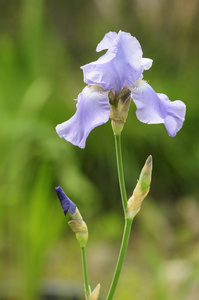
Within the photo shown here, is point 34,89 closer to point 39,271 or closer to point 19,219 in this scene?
point 19,219

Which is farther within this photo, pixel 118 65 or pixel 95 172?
pixel 95 172

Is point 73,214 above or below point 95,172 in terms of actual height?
below

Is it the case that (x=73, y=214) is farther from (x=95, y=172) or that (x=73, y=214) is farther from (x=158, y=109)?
(x=95, y=172)

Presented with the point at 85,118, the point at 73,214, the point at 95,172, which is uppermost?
the point at 95,172

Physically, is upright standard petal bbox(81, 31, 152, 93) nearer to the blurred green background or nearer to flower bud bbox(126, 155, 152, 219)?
flower bud bbox(126, 155, 152, 219)

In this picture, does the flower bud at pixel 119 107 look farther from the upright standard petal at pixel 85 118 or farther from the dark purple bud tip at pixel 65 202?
the dark purple bud tip at pixel 65 202

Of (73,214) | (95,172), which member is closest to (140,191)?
(73,214)

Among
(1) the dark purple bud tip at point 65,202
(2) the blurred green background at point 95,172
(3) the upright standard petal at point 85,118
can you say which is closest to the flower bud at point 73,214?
(1) the dark purple bud tip at point 65,202
